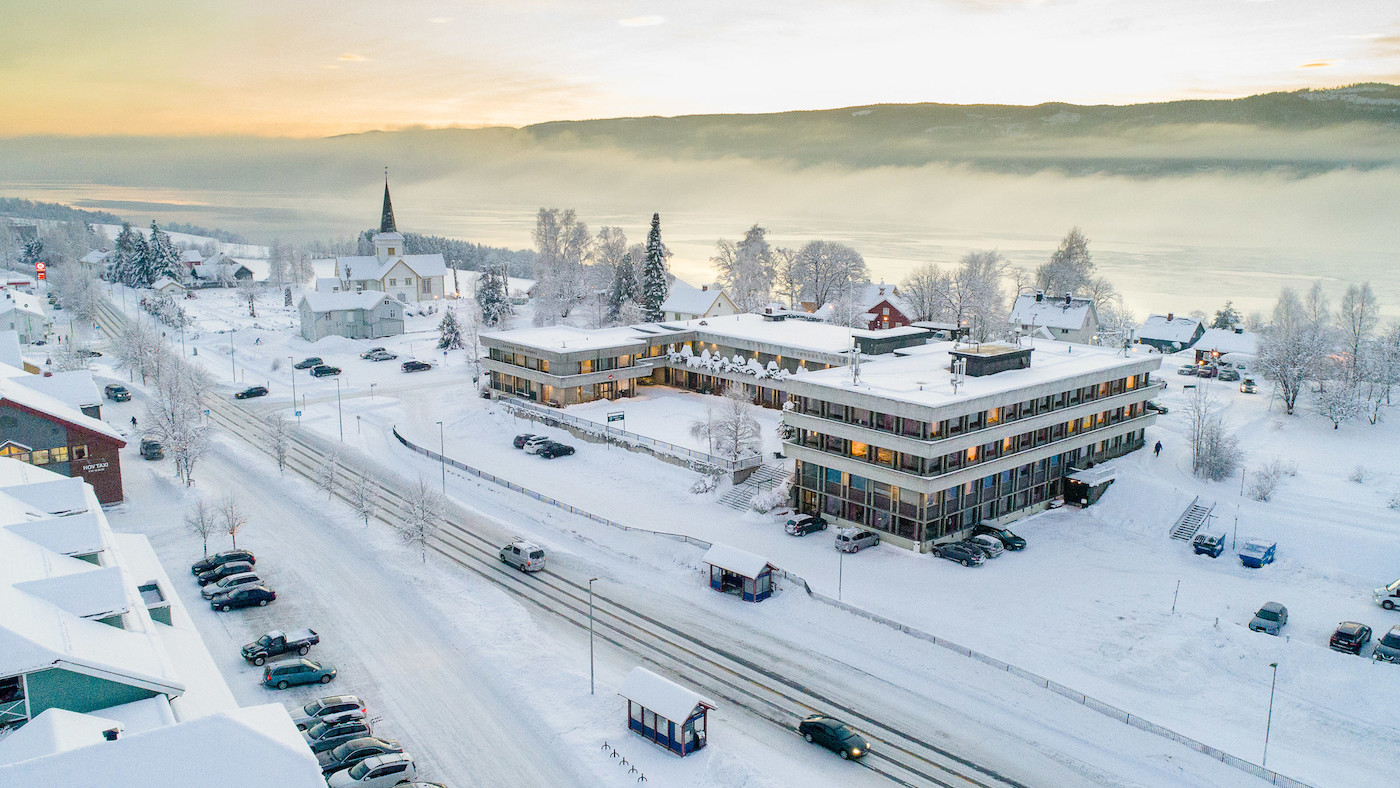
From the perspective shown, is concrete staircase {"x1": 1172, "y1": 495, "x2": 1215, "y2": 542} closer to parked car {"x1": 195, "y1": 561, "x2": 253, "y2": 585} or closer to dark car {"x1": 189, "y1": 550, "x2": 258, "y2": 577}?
parked car {"x1": 195, "y1": 561, "x2": 253, "y2": 585}

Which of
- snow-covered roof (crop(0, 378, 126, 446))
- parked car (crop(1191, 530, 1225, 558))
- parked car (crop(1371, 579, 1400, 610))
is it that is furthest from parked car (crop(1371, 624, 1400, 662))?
snow-covered roof (crop(0, 378, 126, 446))

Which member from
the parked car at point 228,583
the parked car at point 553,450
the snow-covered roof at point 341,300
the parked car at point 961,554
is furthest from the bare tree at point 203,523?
the snow-covered roof at point 341,300

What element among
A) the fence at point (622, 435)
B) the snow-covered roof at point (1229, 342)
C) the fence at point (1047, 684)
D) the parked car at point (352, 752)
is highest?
the snow-covered roof at point (1229, 342)

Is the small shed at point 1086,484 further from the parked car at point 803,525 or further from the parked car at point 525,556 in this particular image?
the parked car at point 525,556

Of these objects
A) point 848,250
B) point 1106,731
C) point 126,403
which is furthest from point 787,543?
point 848,250

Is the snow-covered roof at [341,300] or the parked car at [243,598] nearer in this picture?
the parked car at [243,598]

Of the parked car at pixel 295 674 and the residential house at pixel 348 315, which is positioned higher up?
the residential house at pixel 348 315
